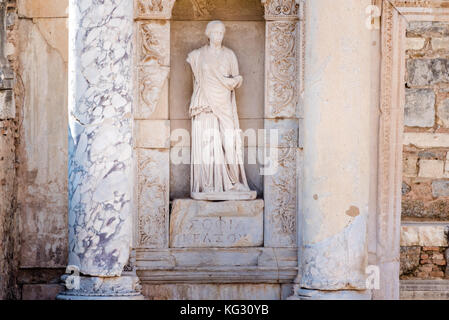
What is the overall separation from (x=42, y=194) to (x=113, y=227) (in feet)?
4.93

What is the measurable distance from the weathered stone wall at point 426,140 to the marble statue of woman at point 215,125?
201 centimetres

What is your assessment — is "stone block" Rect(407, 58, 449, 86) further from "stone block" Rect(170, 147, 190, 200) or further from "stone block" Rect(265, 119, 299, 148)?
"stone block" Rect(170, 147, 190, 200)

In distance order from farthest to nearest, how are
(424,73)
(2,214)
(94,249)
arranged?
(424,73)
(2,214)
(94,249)

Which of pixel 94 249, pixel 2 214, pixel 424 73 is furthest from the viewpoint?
pixel 424 73

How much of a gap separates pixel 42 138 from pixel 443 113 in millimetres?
4671

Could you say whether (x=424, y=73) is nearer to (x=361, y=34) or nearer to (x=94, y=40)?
(x=361, y=34)

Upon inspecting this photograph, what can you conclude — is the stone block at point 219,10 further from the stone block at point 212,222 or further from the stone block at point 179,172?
the stone block at point 212,222

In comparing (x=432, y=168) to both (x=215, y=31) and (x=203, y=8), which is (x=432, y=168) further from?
(x=203, y=8)

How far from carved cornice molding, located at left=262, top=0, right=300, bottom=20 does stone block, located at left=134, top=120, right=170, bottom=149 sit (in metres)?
1.74

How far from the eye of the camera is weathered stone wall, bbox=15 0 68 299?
1128 cm

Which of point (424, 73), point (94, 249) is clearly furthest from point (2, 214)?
point (424, 73)

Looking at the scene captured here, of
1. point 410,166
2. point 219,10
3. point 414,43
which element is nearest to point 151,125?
point 219,10

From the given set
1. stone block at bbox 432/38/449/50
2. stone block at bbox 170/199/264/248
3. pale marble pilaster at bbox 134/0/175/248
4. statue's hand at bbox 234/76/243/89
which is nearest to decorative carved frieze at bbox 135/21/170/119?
pale marble pilaster at bbox 134/0/175/248

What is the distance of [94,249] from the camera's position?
10.1 meters
